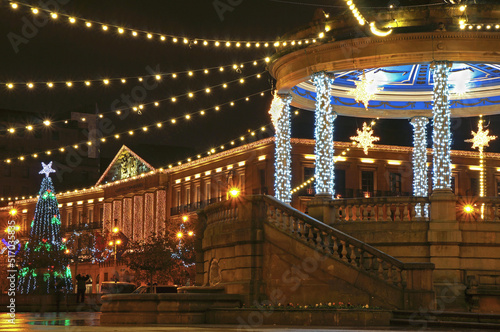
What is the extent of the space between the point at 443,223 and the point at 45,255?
39926 millimetres

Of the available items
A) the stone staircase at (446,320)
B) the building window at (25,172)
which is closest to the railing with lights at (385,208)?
the stone staircase at (446,320)

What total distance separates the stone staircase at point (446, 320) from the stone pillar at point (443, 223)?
12.0 ft

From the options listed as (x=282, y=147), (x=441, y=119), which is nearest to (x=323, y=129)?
(x=282, y=147)

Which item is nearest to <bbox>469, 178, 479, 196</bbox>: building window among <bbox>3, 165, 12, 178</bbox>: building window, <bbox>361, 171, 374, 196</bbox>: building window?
<bbox>361, 171, 374, 196</bbox>: building window

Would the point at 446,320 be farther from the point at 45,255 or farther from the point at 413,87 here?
the point at 45,255

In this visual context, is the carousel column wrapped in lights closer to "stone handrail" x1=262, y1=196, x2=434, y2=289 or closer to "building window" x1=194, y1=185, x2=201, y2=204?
"stone handrail" x1=262, y1=196, x2=434, y2=289

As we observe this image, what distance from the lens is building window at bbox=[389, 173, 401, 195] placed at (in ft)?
214

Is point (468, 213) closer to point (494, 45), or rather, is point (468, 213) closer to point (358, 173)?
point (494, 45)

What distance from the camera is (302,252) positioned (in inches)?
803

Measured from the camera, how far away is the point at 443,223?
2302cm

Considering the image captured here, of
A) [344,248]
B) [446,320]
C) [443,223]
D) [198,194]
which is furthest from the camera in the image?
[198,194]

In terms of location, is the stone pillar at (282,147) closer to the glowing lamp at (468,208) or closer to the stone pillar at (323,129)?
the stone pillar at (323,129)

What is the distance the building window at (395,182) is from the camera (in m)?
65.2

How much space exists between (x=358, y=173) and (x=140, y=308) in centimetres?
4684
